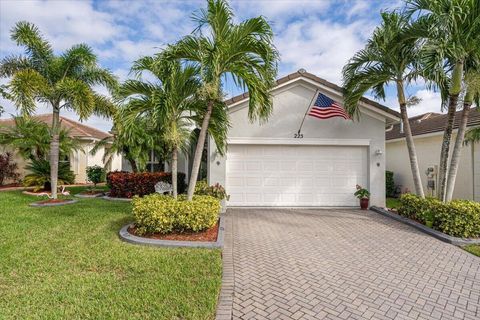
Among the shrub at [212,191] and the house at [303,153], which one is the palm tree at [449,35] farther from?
the shrub at [212,191]

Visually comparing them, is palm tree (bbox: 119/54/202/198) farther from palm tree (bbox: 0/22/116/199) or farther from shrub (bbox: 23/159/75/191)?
shrub (bbox: 23/159/75/191)

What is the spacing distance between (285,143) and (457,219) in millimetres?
6167

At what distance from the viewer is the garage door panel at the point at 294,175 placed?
11844mm

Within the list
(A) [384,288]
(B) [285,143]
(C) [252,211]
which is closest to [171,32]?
(B) [285,143]

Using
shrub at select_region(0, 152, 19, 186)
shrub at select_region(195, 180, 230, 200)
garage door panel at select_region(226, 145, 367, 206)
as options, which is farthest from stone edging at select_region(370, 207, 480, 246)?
shrub at select_region(0, 152, 19, 186)

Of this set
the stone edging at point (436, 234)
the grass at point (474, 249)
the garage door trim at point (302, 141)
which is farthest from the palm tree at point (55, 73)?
the grass at point (474, 249)

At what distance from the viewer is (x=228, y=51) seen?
734cm

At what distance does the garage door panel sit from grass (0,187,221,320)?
5588 millimetres

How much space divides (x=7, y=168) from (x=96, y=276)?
18.6 metres

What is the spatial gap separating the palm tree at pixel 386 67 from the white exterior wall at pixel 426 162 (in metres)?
5.80

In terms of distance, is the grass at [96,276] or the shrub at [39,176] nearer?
the grass at [96,276]

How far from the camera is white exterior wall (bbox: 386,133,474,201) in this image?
13.5 metres

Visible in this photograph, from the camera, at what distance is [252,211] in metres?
11.1

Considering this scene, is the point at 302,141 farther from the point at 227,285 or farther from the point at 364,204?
the point at 227,285
